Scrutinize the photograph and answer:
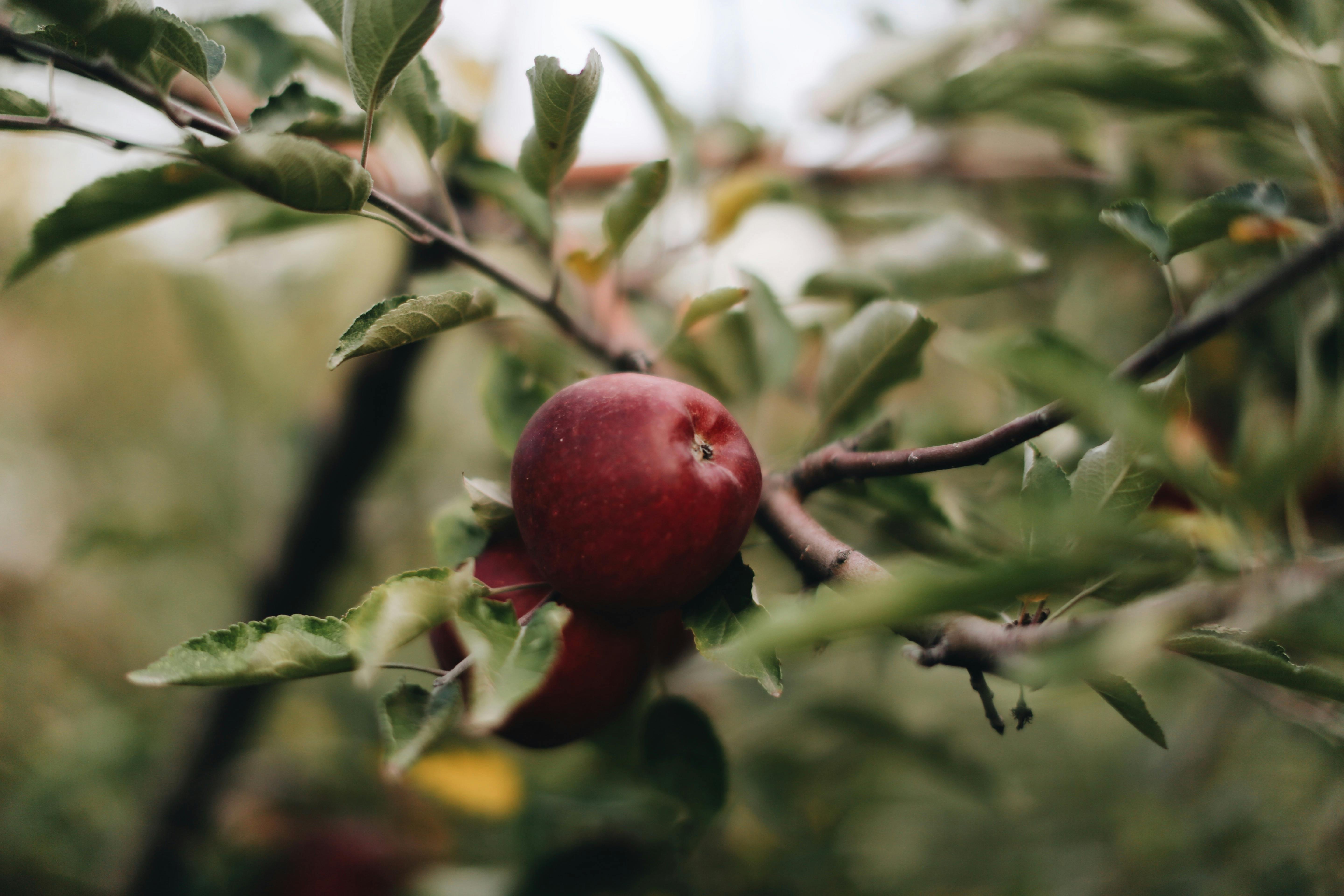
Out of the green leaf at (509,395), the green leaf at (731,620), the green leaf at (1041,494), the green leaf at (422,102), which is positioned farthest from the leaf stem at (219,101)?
the green leaf at (1041,494)

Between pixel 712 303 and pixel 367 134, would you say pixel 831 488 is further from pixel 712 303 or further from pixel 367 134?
pixel 367 134

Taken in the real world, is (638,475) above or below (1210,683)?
above

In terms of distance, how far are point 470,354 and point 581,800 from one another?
1564 millimetres

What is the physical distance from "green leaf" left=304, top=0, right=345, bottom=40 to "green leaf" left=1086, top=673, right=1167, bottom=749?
0.65 metres

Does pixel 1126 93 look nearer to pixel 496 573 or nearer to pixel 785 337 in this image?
pixel 785 337

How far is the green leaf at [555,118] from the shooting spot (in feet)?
1.71

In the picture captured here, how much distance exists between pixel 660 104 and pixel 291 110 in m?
0.53

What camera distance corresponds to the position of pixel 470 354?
90.0 inches

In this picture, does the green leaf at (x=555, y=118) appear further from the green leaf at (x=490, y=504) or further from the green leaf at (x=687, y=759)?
the green leaf at (x=687, y=759)

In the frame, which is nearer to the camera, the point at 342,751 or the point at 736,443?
the point at 736,443

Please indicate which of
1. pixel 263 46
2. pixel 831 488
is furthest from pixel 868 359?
pixel 263 46

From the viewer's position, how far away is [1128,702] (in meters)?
0.45

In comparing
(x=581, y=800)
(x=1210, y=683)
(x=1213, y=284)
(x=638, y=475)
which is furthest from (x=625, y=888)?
(x=1210, y=683)

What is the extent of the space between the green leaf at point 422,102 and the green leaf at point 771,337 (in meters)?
0.34
